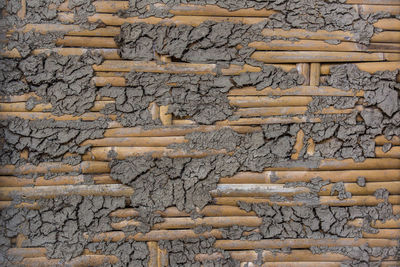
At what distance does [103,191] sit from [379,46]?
4.51ft

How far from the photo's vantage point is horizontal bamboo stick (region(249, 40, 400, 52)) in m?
1.71

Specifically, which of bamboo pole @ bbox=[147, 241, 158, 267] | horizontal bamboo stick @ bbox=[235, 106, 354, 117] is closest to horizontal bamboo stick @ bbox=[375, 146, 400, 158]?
horizontal bamboo stick @ bbox=[235, 106, 354, 117]

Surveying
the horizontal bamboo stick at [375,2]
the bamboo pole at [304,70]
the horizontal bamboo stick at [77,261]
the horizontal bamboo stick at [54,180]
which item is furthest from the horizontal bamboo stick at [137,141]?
the horizontal bamboo stick at [375,2]

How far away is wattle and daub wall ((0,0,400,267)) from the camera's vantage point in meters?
1.67

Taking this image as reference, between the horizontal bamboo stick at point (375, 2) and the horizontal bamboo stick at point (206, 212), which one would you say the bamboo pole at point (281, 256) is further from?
the horizontal bamboo stick at point (375, 2)

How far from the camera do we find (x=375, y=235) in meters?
1.76

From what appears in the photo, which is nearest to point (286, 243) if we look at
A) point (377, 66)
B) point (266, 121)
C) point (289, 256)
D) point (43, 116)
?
point (289, 256)

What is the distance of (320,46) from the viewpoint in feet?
5.64

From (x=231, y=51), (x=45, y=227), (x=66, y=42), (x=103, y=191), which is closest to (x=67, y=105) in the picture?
(x=66, y=42)

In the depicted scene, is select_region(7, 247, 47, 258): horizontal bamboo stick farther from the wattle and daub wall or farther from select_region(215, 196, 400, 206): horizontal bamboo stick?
select_region(215, 196, 400, 206): horizontal bamboo stick

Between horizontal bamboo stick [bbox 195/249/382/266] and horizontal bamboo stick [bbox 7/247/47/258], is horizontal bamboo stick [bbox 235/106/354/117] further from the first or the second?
horizontal bamboo stick [bbox 7/247/47/258]

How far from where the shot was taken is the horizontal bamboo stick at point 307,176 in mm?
1724

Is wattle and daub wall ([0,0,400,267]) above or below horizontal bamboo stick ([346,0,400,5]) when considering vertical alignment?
below

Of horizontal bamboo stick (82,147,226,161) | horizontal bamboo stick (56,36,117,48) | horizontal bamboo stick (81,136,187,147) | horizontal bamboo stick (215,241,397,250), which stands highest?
horizontal bamboo stick (56,36,117,48)
